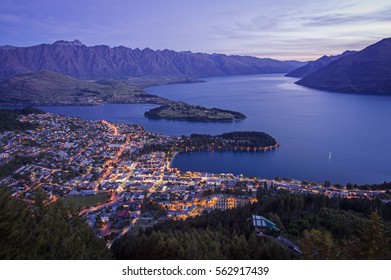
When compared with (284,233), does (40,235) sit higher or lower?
higher

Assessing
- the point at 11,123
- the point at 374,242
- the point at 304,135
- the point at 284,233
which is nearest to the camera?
the point at 374,242

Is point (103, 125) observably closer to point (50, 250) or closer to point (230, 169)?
point (230, 169)

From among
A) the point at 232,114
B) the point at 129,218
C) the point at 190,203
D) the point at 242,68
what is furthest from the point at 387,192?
the point at 242,68

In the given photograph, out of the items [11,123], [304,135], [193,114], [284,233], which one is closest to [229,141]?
[304,135]

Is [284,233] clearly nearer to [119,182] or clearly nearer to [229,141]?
[119,182]

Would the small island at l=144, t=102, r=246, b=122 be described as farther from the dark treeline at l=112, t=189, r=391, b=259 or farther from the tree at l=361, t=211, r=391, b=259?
the tree at l=361, t=211, r=391, b=259

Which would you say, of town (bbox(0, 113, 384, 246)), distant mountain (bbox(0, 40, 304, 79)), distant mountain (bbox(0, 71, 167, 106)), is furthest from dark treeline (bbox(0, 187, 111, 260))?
distant mountain (bbox(0, 40, 304, 79))
